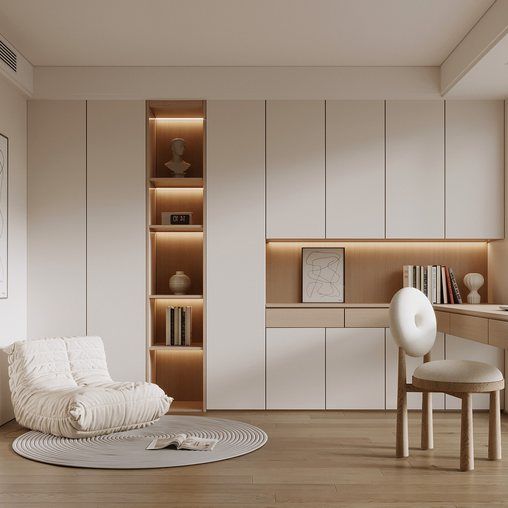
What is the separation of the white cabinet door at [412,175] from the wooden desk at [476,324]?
2.38ft

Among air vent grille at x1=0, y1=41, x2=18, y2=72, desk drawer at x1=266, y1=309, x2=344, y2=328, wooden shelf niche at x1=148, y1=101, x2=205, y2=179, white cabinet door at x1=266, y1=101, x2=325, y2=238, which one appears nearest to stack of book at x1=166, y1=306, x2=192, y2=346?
desk drawer at x1=266, y1=309, x2=344, y2=328

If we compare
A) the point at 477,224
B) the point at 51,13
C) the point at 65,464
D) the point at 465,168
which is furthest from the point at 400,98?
the point at 65,464

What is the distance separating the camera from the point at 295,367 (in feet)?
18.8

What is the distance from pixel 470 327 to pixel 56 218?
10.6ft

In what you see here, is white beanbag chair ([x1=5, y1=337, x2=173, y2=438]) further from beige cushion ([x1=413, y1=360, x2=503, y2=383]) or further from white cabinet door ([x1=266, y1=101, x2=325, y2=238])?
beige cushion ([x1=413, y1=360, x2=503, y2=383])

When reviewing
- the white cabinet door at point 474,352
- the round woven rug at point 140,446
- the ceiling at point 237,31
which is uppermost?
the ceiling at point 237,31

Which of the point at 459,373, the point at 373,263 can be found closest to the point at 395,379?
the point at 373,263

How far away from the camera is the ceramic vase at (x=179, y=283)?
588cm

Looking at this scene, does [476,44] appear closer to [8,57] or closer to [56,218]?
[8,57]

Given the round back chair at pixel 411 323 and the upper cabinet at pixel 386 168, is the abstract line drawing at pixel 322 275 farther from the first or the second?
the round back chair at pixel 411 323

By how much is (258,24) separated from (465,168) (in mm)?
2110

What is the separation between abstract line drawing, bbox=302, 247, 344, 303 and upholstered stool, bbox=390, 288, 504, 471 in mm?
1515

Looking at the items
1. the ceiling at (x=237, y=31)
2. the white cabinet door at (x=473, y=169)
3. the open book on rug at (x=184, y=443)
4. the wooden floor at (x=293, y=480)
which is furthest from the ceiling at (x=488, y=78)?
the open book on rug at (x=184, y=443)

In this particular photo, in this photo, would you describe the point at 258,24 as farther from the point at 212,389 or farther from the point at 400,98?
the point at 212,389
